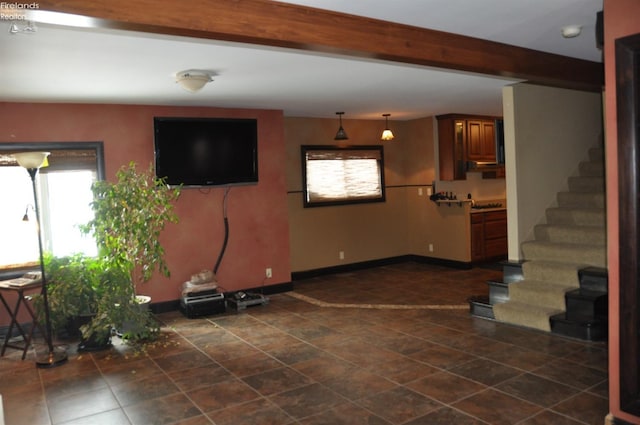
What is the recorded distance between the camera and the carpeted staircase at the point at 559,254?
4.98 m

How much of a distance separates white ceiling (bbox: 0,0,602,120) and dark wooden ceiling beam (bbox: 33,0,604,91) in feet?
0.29

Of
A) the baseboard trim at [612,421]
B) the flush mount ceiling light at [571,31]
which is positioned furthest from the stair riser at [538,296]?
the flush mount ceiling light at [571,31]

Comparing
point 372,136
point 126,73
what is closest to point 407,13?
point 126,73

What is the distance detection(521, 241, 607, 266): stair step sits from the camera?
5.09m

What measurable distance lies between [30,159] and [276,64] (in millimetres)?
2219

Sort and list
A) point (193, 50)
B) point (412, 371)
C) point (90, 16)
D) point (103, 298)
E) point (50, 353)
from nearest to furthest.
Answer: point (90, 16), point (193, 50), point (412, 371), point (50, 353), point (103, 298)

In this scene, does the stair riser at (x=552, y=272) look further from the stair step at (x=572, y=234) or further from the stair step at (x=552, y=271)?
the stair step at (x=572, y=234)

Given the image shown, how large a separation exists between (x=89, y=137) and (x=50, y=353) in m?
2.36

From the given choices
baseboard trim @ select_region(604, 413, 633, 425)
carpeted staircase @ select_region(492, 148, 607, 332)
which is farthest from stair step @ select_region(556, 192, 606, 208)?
baseboard trim @ select_region(604, 413, 633, 425)

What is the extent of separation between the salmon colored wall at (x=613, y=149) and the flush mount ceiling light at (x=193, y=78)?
2.95m

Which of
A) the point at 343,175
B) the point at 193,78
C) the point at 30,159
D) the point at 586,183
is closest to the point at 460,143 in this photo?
the point at 343,175

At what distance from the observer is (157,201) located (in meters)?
4.97

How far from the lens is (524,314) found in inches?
196

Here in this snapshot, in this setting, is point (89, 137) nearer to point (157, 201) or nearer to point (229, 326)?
point (157, 201)
